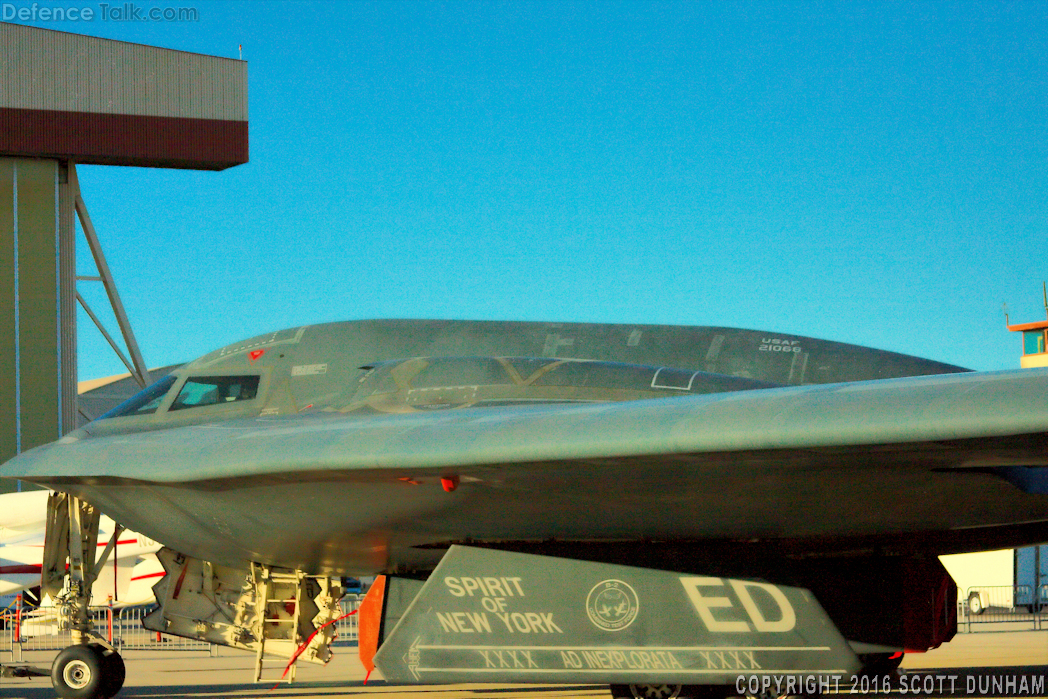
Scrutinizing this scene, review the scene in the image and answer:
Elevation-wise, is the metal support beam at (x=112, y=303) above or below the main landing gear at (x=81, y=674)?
above

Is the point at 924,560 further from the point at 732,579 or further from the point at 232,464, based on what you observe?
the point at 232,464

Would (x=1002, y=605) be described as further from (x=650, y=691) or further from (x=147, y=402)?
(x=147, y=402)

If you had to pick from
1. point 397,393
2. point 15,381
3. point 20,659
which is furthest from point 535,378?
point 15,381

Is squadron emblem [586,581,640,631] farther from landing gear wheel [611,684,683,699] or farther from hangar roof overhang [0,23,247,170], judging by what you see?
hangar roof overhang [0,23,247,170]

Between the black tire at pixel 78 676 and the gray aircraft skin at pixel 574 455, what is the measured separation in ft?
5.07

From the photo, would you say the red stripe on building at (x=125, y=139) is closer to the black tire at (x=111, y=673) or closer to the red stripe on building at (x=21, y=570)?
the red stripe on building at (x=21, y=570)

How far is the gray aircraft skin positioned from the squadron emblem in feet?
0.60

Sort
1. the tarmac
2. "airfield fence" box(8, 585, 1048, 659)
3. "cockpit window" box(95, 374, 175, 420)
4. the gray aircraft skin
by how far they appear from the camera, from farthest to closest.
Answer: "airfield fence" box(8, 585, 1048, 659) → the tarmac → "cockpit window" box(95, 374, 175, 420) → the gray aircraft skin

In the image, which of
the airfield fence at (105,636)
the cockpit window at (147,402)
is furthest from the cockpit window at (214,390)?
the airfield fence at (105,636)

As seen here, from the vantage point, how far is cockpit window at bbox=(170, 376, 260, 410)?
8.60 meters

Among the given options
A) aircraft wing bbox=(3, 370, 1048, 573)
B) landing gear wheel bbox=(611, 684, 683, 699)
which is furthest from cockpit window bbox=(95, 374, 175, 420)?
landing gear wheel bbox=(611, 684, 683, 699)

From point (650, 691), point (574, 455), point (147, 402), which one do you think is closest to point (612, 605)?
point (574, 455)

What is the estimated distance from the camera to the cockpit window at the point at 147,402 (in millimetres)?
8938

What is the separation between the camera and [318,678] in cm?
1433
